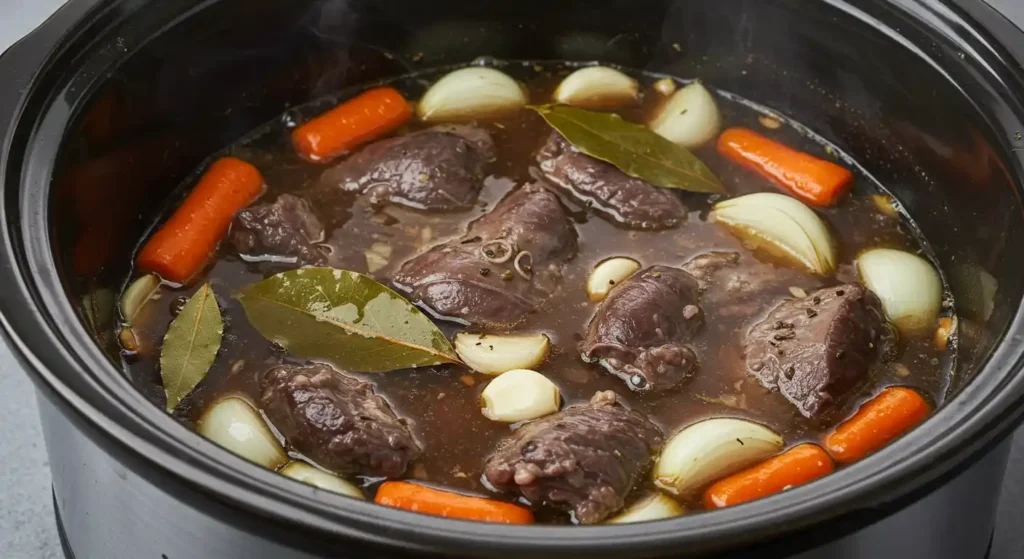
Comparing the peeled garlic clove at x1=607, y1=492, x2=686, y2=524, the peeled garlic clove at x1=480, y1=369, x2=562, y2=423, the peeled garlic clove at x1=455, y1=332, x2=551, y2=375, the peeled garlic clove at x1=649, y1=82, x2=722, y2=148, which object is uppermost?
the peeled garlic clove at x1=649, y1=82, x2=722, y2=148

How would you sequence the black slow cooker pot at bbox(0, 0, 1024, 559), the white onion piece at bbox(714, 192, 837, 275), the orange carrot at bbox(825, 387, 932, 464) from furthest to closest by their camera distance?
1. the white onion piece at bbox(714, 192, 837, 275)
2. the orange carrot at bbox(825, 387, 932, 464)
3. the black slow cooker pot at bbox(0, 0, 1024, 559)

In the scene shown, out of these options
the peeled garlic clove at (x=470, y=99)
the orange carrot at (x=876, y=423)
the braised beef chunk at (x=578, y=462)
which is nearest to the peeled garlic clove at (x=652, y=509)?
the braised beef chunk at (x=578, y=462)

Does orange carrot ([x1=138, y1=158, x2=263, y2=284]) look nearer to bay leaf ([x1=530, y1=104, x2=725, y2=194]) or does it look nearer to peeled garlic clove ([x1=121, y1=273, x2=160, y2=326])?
peeled garlic clove ([x1=121, y1=273, x2=160, y2=326])

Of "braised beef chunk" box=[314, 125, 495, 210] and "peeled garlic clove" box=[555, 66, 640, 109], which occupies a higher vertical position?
"peeled garlic clove" box=[555, 66, 640, 109]

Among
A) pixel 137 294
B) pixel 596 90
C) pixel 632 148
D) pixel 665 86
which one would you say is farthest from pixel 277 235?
pixel 665 86

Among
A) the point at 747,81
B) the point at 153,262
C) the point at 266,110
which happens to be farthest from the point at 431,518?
the point at 747,81

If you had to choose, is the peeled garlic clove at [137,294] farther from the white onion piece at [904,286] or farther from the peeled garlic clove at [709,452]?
the white onion piece at [904,286]

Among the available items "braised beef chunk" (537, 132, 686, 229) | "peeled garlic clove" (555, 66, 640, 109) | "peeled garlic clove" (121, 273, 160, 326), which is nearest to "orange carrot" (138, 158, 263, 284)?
"peeled garlic clove" (121, 273, 160, 326)

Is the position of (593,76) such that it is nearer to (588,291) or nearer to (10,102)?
(588,291)
